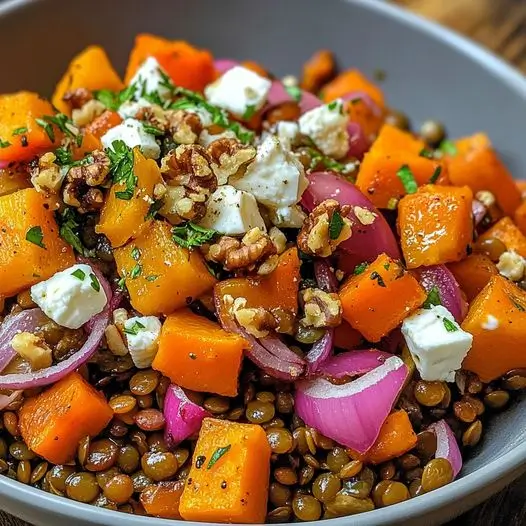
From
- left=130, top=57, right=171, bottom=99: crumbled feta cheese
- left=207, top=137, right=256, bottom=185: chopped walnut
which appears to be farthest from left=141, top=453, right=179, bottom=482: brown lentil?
left=130, top=57, right=171, bottom=99: crumbled feta cheese

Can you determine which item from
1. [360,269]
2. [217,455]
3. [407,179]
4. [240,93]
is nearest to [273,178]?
[360,269]

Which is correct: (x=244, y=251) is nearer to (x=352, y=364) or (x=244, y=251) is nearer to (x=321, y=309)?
(x=321, y=309)

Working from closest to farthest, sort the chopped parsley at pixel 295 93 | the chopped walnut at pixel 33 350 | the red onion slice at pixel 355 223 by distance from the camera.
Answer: the chopped walnut at pixel 33 350, the red onion slice at pixel 355 223, the chopped parsley at pixel 295 93

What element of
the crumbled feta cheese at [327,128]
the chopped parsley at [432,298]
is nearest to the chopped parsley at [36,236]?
the crumbled feta cheese at [327,128]

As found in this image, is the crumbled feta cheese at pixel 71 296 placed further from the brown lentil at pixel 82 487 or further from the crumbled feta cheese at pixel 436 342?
the crumbled feta cheese at pixel 436 342

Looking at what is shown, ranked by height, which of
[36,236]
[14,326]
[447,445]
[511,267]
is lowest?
[14,326]

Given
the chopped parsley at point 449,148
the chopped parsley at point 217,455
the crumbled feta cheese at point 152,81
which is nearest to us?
the chopped parsley at point 217,455
